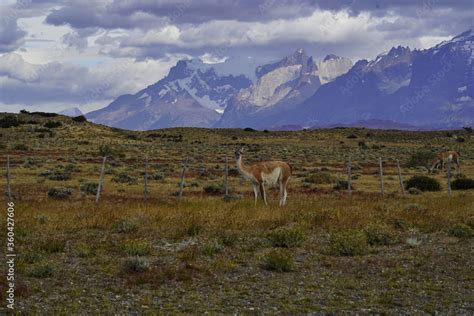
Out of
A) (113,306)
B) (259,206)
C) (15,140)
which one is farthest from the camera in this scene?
(15,140)

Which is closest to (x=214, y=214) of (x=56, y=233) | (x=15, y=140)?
(x=56, y=233)

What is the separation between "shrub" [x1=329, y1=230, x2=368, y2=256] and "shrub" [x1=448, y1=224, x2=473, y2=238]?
3.28 m

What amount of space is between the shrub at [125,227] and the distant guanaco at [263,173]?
258 inches

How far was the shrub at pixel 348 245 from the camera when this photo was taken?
48.2ft

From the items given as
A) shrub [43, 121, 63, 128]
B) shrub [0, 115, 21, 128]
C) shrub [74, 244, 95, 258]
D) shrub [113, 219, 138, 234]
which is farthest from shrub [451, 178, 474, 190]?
shrub [43, 121, 63, 128]

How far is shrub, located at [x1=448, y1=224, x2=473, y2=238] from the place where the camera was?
17.2 meters

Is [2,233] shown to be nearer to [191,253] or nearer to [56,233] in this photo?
[56,233]

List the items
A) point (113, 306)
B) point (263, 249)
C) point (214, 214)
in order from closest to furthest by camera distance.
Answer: point (113, 306)
point (263, 249)
point (214, 214)

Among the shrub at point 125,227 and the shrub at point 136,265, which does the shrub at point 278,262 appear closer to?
the shrub at point 136,265

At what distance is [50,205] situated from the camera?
21.9m

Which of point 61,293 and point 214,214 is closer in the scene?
point 61,293

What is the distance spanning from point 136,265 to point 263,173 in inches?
441

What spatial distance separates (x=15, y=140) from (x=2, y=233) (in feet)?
219

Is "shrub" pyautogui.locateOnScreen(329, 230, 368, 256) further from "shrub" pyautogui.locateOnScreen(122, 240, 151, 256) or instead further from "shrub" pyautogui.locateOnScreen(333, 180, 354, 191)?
"shrub" pyautogui.locateOnScreen(333, 180, 354, 191)
